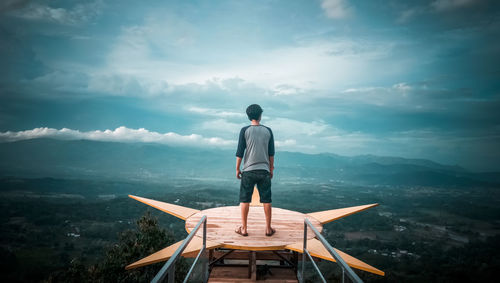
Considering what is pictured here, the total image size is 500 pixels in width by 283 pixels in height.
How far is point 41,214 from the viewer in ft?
308

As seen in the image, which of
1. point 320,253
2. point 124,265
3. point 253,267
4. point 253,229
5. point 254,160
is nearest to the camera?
point 320,253

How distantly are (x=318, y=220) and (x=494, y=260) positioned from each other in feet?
359

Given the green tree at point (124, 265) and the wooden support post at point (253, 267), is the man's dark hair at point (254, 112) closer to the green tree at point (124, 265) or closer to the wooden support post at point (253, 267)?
the wooden support post at point (253, 267)

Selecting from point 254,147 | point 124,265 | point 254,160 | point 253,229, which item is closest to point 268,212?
point 253,229

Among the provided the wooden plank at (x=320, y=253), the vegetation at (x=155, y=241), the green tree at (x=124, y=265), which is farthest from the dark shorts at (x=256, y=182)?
the vegetation at (x=155, y=241)

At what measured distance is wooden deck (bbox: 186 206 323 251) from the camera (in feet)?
13.9

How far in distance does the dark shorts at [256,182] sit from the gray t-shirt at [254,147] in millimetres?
84

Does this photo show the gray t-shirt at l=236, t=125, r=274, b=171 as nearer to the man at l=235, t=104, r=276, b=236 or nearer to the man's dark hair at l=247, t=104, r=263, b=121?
the man at l=235, t=104, r=276, b=236

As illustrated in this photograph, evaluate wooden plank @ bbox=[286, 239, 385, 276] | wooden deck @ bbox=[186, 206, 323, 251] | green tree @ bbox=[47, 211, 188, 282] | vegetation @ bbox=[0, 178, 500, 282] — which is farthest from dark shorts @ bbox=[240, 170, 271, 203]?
vegetation @ bbox=[0, 178, 500, 282]

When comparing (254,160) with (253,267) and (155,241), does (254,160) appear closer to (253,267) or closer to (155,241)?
(253,267)

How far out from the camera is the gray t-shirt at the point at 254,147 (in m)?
4.30

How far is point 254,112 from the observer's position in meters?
4.45

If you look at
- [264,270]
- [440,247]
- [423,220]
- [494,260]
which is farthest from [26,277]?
[423,220]

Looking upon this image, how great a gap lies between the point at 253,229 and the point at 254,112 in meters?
2.24
